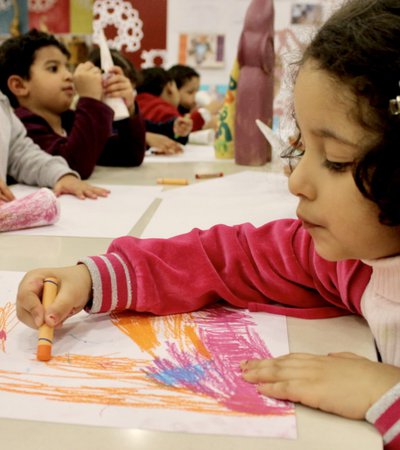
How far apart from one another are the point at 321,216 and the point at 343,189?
0.09 ft

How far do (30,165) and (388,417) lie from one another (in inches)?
31.6

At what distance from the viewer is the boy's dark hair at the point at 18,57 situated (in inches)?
49.2

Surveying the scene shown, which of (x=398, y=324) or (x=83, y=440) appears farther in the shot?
(x=398, y=324)

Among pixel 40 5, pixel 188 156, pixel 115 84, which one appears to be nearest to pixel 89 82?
pixel 115 84

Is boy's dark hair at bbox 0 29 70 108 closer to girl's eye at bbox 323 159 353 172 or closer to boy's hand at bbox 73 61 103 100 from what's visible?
boy's hand at bbox 73 61 103 100

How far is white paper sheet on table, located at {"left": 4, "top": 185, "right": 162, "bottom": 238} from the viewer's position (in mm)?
687

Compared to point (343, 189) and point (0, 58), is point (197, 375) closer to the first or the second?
point (343, 189)

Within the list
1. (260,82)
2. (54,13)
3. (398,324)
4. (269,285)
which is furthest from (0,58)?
(398,324)

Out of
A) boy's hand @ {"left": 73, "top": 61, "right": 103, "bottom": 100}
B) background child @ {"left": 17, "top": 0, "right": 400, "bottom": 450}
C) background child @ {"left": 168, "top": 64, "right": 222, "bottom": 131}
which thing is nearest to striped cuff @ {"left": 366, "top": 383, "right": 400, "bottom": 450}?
background child @ {"left": 17, "top": 0, "right": 400, "bottom": 450}

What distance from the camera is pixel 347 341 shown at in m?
0.41

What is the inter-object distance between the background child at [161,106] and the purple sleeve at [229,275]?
121cm

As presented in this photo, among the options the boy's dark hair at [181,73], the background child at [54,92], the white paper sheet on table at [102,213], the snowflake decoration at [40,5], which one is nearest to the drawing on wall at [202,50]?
the boy's dark hair at [181,73]

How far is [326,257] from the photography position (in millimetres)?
400

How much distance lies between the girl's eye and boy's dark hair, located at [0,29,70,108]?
1.03m
